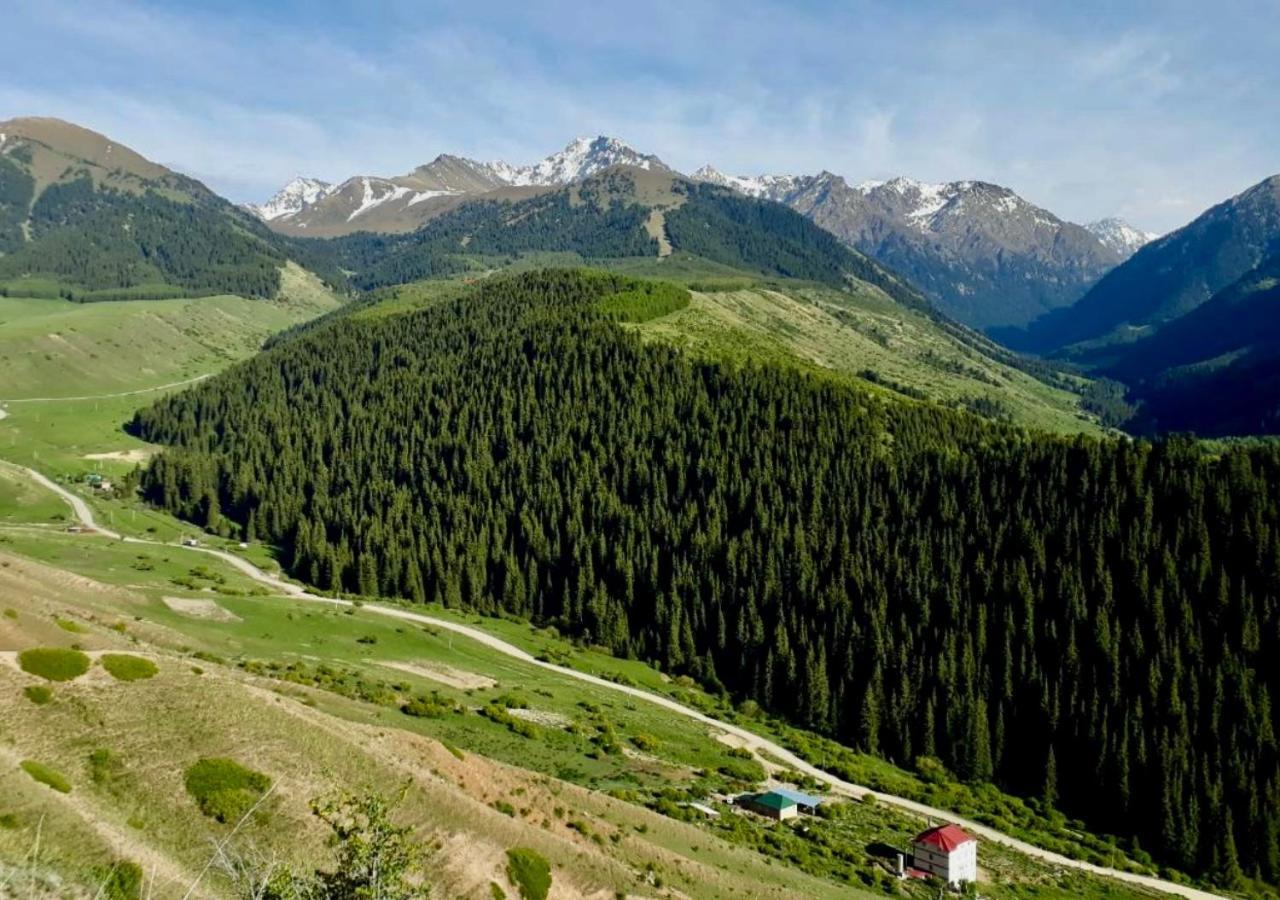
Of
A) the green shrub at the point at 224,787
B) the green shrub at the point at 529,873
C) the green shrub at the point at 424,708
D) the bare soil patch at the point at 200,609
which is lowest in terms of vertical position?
the bare soil patch at the point at 200,609

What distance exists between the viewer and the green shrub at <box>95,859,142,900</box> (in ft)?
115

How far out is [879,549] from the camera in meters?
168

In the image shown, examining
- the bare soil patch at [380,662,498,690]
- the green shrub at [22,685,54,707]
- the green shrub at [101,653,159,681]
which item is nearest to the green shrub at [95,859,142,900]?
the green shrub at [22,685,54,707]

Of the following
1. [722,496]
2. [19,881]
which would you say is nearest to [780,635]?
[722,496]

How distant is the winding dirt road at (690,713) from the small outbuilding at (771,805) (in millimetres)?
17335

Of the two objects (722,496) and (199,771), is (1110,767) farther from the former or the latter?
(199,771)

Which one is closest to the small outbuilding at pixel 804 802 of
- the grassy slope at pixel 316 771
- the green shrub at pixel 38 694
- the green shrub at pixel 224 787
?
the grassy slope at pixel 316 771

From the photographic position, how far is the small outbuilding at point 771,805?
8469 centimetres

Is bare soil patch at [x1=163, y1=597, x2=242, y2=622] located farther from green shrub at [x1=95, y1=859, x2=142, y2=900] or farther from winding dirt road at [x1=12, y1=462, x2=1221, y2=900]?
green shrub at [x1=95, y1=859, x2=142, y2=900]

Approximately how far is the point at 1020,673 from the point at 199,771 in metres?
→ 121

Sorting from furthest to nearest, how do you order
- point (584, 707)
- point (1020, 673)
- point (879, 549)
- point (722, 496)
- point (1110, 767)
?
point (722, 496), point (879, 549), point (1020, 673), point (1110, 767), point (584, 707)

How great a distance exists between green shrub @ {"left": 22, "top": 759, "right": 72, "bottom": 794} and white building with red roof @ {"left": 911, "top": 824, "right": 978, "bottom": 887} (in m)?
64.6

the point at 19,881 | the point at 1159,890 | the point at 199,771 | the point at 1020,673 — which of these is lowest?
the point at 1159,890

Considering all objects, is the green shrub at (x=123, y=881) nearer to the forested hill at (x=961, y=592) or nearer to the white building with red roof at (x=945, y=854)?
the white building with red roof at (x=945, y=854)
